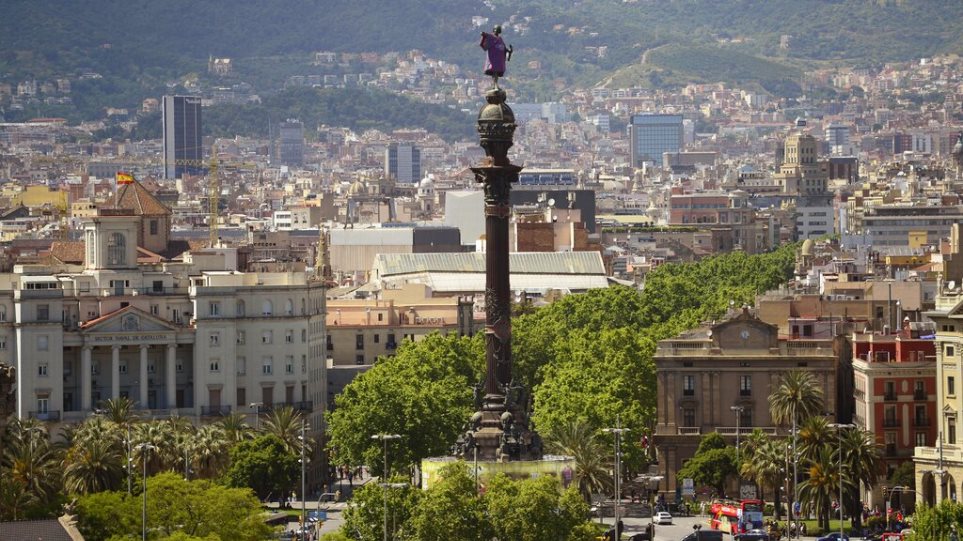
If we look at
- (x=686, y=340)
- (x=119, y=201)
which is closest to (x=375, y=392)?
(x=686, y=340)

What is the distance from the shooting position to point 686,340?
136625mm

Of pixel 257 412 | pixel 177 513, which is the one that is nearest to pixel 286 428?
pixel 257 412

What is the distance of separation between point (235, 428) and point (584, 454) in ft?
73.6

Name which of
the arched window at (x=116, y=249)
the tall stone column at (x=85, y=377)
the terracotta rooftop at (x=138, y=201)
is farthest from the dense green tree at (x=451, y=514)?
the terracotta rooftop at (x=138, y=201)

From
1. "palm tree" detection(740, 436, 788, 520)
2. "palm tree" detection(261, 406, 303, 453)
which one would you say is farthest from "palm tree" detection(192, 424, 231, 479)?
"palm tree" detection(740, 436, 788, 520)

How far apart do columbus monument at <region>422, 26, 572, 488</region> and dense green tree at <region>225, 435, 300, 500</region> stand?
21444 millimetres

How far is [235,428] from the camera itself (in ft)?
432

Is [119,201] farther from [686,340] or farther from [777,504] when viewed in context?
[777,504]

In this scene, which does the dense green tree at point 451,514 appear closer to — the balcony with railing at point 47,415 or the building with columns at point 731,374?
the building with columns at point 731,374

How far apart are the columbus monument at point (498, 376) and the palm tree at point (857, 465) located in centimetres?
1261

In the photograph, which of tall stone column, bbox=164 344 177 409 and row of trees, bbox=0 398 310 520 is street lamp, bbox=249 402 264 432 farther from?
tall stone column, bbox=164 344 177 409

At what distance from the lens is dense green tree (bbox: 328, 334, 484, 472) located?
12212 cm

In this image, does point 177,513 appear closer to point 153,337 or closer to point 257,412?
point 257,412

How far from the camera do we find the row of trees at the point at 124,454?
101500 mm
